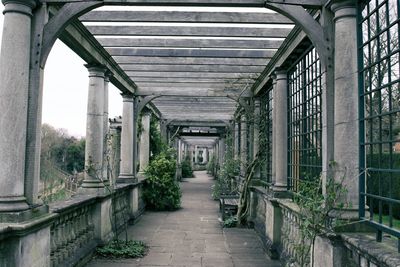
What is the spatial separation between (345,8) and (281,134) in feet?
10.4

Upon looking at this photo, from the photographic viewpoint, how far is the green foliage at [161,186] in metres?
11.5

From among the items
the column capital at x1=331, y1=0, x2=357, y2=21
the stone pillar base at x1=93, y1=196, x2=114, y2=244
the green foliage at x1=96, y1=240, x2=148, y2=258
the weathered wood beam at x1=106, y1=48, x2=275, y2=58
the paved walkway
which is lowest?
the paved walkway

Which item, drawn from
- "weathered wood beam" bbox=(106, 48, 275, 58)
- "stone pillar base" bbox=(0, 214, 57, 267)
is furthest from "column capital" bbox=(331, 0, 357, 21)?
"stone pillar base" bbox=(0, 214, 57, 267)

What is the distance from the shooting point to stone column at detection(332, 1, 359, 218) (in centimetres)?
358

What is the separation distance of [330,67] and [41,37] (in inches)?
121

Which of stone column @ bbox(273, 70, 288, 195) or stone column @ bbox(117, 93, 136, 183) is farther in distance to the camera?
stone column @ bbox(117, 93, 136, 183)

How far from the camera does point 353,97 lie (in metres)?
3.62

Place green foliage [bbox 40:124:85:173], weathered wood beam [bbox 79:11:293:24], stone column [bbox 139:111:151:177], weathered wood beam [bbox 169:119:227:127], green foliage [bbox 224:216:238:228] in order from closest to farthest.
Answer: weathered wood beam [bbox 79:11:293:24] → green foliage [bbox 224:216:238:228] → stone column [bbox 139:111:151:177] → weathered wood beam [bbox 169:119:227:127] → green foliage [bbox 40:124:85:173]

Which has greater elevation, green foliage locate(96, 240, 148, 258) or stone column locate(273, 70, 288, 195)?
stone column locate(273, 70, 288, 195)

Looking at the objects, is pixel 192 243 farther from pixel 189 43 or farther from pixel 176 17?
pixel 176 17

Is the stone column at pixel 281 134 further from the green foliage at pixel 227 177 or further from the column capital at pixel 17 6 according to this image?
the column capital at pixel 17 6

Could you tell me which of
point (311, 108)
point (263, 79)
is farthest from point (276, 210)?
point (263, 79)

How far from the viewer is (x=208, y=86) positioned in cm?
1020

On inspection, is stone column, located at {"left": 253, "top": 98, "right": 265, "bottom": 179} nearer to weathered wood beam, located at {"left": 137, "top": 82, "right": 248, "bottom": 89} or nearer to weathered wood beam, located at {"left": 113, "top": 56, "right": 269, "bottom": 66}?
weathered wood beam, located at {"left": 137, "top": 82, "right": 248, "bottom": 89}
